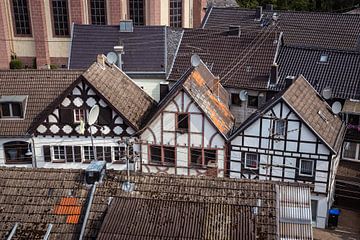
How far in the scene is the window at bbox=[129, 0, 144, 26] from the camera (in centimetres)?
5347

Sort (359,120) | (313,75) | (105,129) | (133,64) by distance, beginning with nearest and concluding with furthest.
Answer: (105,129) → (359,120) → (313,75) → (133,64)

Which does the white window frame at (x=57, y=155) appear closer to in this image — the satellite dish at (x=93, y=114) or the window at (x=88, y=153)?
the window at (x=88, y=153)

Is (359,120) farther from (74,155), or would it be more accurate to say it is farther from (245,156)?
(74,155)

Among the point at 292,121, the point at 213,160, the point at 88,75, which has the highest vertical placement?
the point at 88,75

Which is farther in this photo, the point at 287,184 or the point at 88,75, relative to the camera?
the point at 88,75

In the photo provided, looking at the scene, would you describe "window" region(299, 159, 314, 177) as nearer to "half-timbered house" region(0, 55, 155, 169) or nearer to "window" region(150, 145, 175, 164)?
"window" region(150, 145, 175, 164)

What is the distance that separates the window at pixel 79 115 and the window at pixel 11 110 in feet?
11.7

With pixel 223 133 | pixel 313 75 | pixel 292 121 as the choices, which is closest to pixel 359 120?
pixel 313 75

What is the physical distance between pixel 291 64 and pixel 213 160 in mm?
10899

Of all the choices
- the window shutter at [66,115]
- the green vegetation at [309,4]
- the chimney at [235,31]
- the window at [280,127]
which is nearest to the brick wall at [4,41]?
the chimney at [235,31]

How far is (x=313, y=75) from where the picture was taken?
38.3 metres

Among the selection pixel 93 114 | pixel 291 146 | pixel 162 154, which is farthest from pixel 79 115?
pixel 291 146

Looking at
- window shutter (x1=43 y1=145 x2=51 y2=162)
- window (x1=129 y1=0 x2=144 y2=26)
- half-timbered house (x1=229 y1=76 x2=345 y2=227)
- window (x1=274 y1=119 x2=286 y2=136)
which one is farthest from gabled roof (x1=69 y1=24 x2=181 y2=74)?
window (x1=274 y1=119 x2=286 y2=136)

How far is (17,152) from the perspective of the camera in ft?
111
